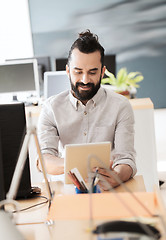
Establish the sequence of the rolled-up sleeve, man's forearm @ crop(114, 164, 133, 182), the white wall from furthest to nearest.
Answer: the white wall, the rolled-up sleeve, man's forearm @ crop(114, 164, 133, 182)

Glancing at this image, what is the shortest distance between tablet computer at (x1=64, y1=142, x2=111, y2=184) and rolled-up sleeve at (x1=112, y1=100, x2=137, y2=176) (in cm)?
33

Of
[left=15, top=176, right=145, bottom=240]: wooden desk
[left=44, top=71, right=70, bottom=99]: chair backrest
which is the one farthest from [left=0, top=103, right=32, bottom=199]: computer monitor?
[left=44, top=71, right=70, bottom=99]: chair backrest

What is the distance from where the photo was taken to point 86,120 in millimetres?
2027

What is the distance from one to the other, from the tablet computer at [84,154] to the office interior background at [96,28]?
5.44 m

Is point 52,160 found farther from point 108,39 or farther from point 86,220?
point 108,39

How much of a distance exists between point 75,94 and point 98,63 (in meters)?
0.20

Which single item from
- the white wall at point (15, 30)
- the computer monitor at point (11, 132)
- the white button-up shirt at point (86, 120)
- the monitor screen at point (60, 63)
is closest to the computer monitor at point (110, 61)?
the monitor screen at point (60, 63)

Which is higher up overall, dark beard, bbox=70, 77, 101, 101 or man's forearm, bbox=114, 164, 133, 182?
dark beard, bbox=70, 77, 101, 101

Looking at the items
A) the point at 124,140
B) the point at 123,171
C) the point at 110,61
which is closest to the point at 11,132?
the point at 123,171

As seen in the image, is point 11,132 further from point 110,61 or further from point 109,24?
point 109,24

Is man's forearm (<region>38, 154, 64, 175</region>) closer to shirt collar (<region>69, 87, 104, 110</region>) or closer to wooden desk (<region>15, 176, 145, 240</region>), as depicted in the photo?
wooden desk (<region>15, 176, 145, 240</region>)

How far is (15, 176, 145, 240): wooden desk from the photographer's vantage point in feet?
3.34

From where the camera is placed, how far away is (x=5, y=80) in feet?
13.1

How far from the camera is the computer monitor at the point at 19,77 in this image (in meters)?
3.98
